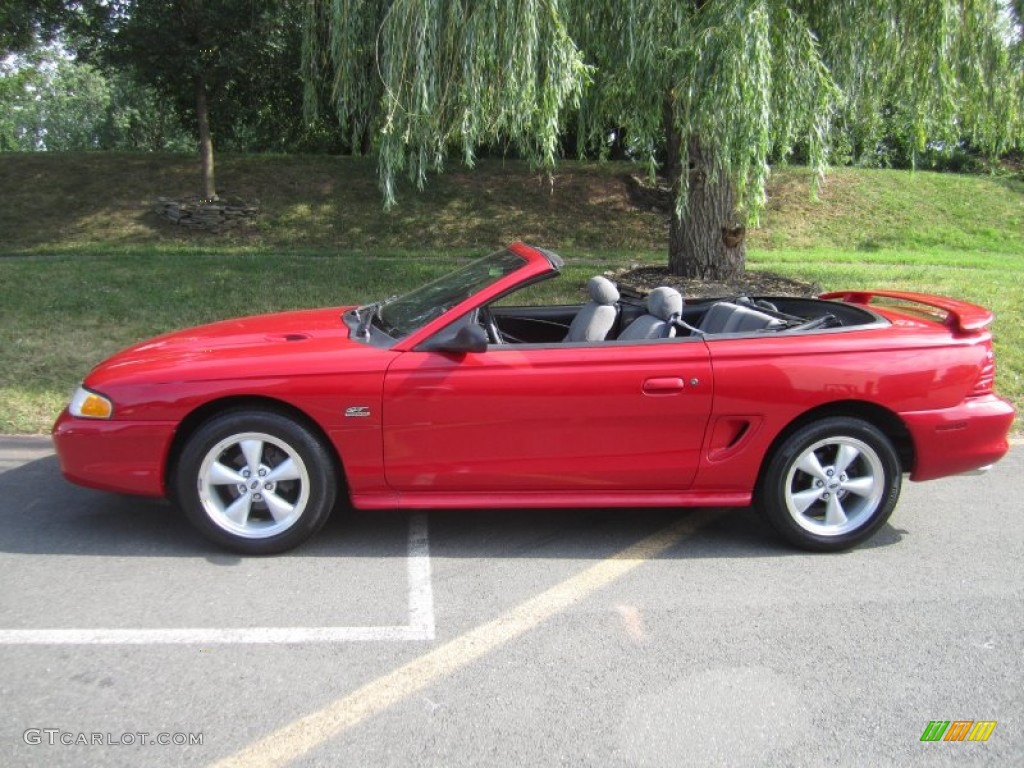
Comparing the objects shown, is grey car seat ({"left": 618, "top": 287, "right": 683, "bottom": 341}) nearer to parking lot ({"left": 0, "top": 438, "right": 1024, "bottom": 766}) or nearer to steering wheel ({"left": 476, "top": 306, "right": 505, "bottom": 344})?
steering wheel ({"left": 476, "top": 306, "right": 505, "bottom": 344})

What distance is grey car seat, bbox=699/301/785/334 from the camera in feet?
15.1

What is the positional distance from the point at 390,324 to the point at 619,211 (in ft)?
43.4

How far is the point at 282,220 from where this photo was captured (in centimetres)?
1584

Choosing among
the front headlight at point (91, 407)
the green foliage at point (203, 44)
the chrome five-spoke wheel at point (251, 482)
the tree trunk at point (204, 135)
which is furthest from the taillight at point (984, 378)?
the tree trunk at point (204, 135)

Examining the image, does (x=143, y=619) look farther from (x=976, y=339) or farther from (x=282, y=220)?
(x=282, y=220)

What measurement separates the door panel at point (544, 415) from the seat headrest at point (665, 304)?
429mm

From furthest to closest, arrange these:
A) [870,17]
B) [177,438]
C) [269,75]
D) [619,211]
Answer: [619,211] < [269,75] < [870,17] < [177,438]

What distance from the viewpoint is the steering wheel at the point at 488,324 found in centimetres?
448

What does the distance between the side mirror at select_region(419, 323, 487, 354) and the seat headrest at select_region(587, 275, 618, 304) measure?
94 cm

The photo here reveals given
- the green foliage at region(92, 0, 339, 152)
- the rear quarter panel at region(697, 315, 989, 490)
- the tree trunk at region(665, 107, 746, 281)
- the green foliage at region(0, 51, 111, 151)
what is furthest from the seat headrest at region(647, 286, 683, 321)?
the green foliage at region(0, 51, 111, 151)

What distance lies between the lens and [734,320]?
186 inches

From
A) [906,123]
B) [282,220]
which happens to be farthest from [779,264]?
[282,220]

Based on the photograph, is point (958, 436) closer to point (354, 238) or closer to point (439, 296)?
point (439, 296)

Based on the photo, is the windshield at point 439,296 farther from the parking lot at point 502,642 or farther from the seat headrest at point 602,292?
the parking lot at point 502,642
